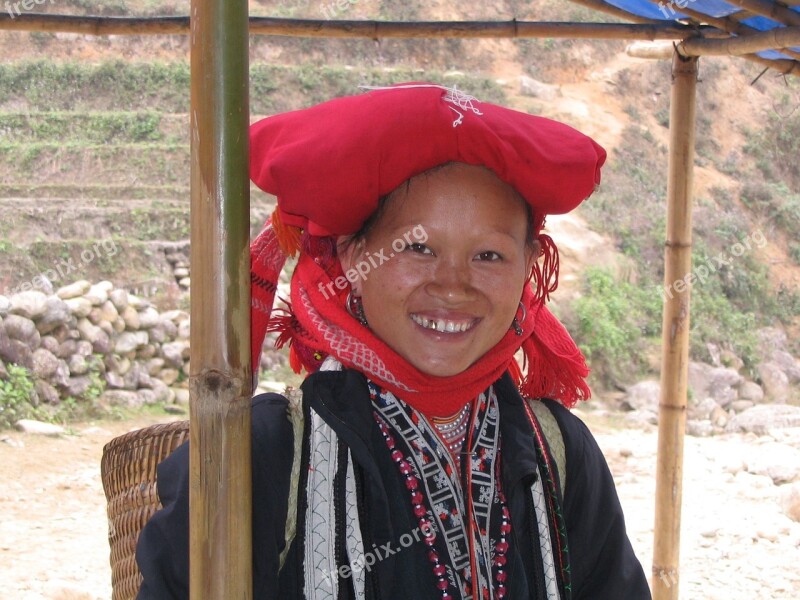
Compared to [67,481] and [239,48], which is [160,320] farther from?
[239,48]

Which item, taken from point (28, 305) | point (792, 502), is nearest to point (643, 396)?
point (792, 502)

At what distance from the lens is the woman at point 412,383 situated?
1.34 metres

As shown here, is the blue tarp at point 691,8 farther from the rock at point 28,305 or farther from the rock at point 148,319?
the rock at point 148,319

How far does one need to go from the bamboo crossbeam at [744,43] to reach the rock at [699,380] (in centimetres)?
677

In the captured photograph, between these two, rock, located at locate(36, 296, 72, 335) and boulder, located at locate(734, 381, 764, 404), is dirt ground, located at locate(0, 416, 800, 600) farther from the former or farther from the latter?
→ boulder, located at locate(734, 381, 764, 404)

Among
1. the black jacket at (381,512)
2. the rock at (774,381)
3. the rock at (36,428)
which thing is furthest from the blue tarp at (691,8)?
the rock at (774,381)

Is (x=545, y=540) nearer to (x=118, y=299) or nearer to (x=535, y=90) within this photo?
(x=118, y=299)

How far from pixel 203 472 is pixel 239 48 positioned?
57 centimetres

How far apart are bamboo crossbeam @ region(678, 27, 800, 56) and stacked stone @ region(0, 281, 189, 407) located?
5995mm

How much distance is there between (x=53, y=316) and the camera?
790 centimetres

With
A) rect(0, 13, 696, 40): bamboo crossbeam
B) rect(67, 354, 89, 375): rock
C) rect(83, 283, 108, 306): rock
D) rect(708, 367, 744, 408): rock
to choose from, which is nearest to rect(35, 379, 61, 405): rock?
rect(67, 354, 89, 375): rock

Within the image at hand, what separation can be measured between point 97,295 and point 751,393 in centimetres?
720

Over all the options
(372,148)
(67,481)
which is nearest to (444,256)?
(372,148)

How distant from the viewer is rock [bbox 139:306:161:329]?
28.4 ft
